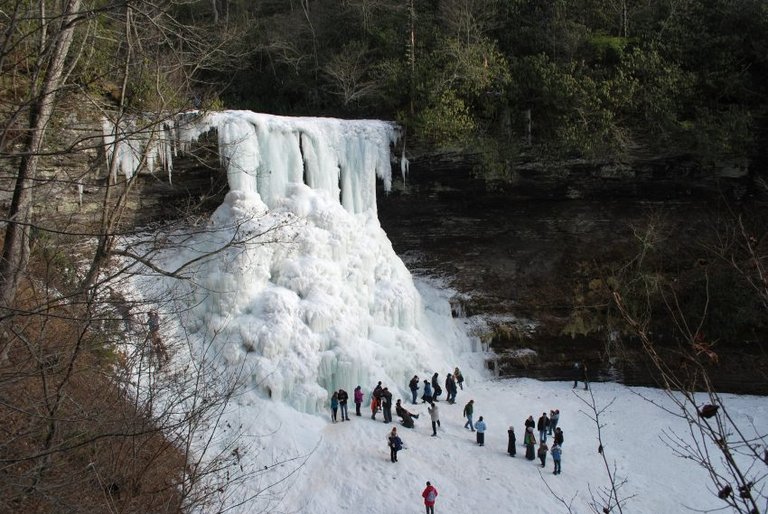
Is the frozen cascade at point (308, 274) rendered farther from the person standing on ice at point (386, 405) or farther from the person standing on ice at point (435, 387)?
the person standing on ice at point (386, 405)

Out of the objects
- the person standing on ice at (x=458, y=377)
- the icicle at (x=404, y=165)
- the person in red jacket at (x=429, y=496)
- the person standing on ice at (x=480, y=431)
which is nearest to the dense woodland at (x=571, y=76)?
the icicle at (x=404, y=165)

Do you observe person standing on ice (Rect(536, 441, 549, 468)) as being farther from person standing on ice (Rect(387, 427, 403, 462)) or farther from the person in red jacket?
the person in red jacket

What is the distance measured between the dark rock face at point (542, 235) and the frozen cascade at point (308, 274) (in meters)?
1.45

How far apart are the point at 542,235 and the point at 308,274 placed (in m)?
7.76

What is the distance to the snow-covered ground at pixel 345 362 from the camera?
866 centimetres

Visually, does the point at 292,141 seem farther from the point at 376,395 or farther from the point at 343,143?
the point at 376,395

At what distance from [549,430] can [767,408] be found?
5.59m

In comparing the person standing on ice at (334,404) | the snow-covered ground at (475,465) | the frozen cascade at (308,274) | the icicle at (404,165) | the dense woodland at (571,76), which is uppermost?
the dense woodland at (571,76)

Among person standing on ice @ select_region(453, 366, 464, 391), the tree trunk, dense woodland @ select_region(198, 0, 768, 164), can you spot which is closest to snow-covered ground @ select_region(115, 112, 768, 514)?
person standing on ice @ select_region(453, 366, 464, 391)

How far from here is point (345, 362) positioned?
37.1 ft

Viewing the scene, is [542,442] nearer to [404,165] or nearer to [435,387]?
[435,387]

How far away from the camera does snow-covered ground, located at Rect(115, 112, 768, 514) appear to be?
28.4ft

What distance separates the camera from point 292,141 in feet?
43.5

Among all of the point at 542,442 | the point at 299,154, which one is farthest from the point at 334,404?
the point at 299,154
